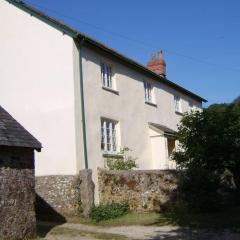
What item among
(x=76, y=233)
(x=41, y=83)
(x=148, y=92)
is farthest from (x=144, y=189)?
(x=148, y=92)

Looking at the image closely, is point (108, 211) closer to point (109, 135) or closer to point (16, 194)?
point (109, 135)

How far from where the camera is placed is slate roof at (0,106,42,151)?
10703mm

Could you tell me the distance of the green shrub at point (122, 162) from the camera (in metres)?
17.7

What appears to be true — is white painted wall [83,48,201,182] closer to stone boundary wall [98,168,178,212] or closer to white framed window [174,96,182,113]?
stone boundary wall [98,168,178,212]

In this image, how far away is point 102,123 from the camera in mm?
18234

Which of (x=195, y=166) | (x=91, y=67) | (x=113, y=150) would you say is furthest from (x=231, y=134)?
(x=91, y=67)

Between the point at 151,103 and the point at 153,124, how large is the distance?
3.94ft

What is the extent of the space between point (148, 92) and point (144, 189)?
27.0 feet

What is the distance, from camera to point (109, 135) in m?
18.6

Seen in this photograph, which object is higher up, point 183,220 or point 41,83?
point 41,83

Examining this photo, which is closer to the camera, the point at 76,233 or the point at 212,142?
the point at 76,233

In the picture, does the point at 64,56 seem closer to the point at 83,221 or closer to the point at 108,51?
the point at 108,51

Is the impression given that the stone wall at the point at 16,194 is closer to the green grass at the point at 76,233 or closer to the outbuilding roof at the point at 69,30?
the green grass at the point at 76,233

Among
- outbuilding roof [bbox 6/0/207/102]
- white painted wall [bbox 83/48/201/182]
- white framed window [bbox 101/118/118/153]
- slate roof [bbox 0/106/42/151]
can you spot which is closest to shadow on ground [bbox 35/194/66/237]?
white painted wall [bbox 83/48/201/182]
